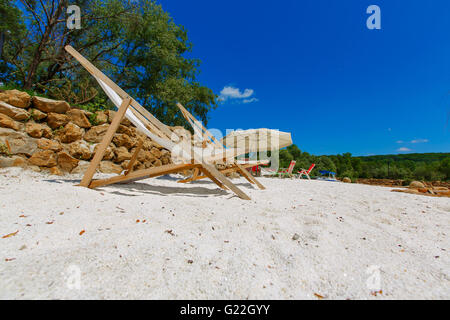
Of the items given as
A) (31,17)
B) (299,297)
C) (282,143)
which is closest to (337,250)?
(299,297)

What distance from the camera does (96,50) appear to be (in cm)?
694

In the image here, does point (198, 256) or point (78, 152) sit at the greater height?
point (78, 152)

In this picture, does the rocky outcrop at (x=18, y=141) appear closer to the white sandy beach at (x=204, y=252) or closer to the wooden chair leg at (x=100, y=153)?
the white sandy beach at (x=204, y=252)

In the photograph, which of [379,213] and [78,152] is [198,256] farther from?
[78,152]

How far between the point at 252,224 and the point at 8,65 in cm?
988

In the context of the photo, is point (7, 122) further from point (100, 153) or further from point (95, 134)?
point (100, 153)

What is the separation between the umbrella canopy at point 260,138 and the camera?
646 cm

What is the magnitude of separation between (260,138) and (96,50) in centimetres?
693

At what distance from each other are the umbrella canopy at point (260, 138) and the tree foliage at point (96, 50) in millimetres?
2851

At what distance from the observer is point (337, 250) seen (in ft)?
4.17

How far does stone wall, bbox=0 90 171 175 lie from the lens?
124 inches

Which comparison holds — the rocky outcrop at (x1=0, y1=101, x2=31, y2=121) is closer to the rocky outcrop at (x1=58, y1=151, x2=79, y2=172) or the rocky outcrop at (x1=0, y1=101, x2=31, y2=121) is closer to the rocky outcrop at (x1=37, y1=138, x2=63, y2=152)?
the rocky outcrop at (x1=37, y1=138, x2=63, y2=152)

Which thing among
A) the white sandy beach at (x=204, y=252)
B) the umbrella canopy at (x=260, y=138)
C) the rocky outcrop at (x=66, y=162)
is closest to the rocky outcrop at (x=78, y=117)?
the rocky outcrop at (x=66, y=162)

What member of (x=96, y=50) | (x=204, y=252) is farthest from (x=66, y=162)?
(x=96, y=50)
